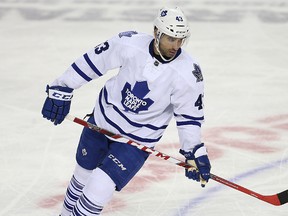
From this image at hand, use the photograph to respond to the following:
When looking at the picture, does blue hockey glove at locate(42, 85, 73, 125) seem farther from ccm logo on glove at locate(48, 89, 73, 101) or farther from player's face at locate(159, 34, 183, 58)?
player's face at locate(159, 34, 183, 58)

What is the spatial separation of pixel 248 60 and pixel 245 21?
60.3 inches

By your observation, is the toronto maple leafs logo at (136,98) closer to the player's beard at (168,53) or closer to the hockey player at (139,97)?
the hockey player at (139,97)

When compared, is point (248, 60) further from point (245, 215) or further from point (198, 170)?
point (198, 170)

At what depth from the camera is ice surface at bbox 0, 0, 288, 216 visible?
5.66 m

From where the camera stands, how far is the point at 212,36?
30.6 ft

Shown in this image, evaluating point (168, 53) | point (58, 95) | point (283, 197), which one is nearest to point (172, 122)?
point (283, 197)

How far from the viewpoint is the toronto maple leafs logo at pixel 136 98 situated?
14.9 feet

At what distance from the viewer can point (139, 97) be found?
4543mm

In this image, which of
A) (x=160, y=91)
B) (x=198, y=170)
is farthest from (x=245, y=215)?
(x=160, y=91)

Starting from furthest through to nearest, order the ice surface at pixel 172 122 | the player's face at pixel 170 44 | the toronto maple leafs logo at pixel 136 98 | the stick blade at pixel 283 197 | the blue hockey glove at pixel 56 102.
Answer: the ice surface at pixel 172 122 → the stick blade at pixel 283 197 → the blue hockey glove at pixel 56 102 → the toronto maple leafs logo at pixel 136 98 → the player's face at pixel 170 44

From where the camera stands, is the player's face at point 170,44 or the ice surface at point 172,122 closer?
the player's face at point 170,44

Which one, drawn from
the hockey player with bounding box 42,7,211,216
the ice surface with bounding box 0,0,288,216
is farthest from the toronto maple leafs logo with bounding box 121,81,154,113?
the ice surface with bounding box 0,0,288,216

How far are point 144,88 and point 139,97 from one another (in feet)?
0.18

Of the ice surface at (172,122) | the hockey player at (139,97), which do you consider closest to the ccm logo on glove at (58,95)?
the hockey player at (139,97)
